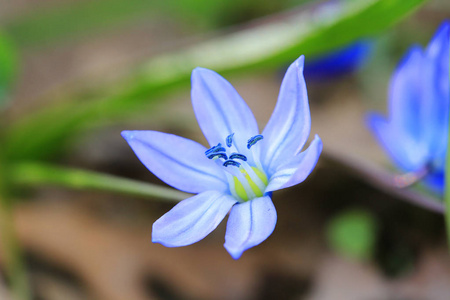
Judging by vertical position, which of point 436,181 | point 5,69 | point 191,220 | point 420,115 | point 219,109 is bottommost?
point 436,181

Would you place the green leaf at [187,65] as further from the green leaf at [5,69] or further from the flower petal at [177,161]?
the flower petal at [177,161]

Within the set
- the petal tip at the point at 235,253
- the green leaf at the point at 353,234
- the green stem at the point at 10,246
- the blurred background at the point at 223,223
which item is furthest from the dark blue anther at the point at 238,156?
the green stem at the point at 10,246

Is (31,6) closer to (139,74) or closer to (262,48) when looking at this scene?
(139,74)

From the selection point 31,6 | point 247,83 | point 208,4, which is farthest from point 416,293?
point 31,6

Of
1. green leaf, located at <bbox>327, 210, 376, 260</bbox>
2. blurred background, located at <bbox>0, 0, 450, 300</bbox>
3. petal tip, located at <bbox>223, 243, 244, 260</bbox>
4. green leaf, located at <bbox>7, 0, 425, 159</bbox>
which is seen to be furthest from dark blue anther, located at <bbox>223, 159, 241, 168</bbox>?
A: green leaf, located at <bbox>327, 210, 376, 260</bbox>

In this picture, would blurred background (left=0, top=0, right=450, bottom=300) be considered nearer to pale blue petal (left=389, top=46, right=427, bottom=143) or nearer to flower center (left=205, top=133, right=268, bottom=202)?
pale blue petal (left=389, top=46, right=427, bottom=143)

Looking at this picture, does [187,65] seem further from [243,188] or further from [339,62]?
[243,188]

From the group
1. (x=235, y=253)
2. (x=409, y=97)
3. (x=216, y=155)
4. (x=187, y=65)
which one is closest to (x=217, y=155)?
(x=216, y=155)

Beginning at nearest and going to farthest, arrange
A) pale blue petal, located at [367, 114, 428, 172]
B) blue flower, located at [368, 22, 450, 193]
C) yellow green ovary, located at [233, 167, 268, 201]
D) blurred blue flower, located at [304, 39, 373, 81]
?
1. yellow green ovary, located at [233, 167, 268, 201]
2. blue flower, located at [368, 22, 450, 193]
3. pale blue petal, located at [367, 114, 428, 172]
4. blurred blue flower, located at [304, 39, 373, 81]
